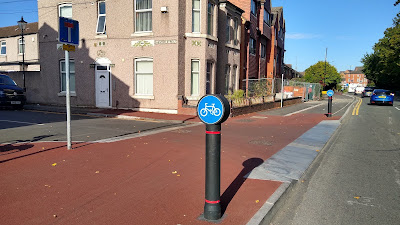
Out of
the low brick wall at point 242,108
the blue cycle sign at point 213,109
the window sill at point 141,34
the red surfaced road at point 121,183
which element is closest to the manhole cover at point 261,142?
the red surfaced road at point 121,183

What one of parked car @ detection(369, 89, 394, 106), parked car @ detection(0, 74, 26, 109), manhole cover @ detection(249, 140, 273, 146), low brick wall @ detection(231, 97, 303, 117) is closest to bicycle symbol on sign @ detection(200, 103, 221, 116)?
manhole cover @ detection(249, 140, 273, 146)

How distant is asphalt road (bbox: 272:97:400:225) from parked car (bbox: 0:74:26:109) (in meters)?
16.3

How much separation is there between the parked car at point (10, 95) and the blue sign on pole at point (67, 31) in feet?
39.2

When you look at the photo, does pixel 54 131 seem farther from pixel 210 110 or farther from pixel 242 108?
A: pixel 242 108

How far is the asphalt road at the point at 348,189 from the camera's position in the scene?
4.05 m

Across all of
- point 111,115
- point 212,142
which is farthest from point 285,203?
point 111,115

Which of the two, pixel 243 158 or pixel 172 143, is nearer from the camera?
pixel 243 158

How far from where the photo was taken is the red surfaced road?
3713mm

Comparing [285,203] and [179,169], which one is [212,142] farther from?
[179,169]

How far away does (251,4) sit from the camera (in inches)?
1006

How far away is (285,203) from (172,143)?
4.34m

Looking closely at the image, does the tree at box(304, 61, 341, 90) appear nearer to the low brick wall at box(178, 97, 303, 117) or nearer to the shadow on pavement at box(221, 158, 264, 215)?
the low brick wall at box(178, 97, 303, 117)

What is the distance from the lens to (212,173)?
11.9ft

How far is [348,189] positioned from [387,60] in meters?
57.4
